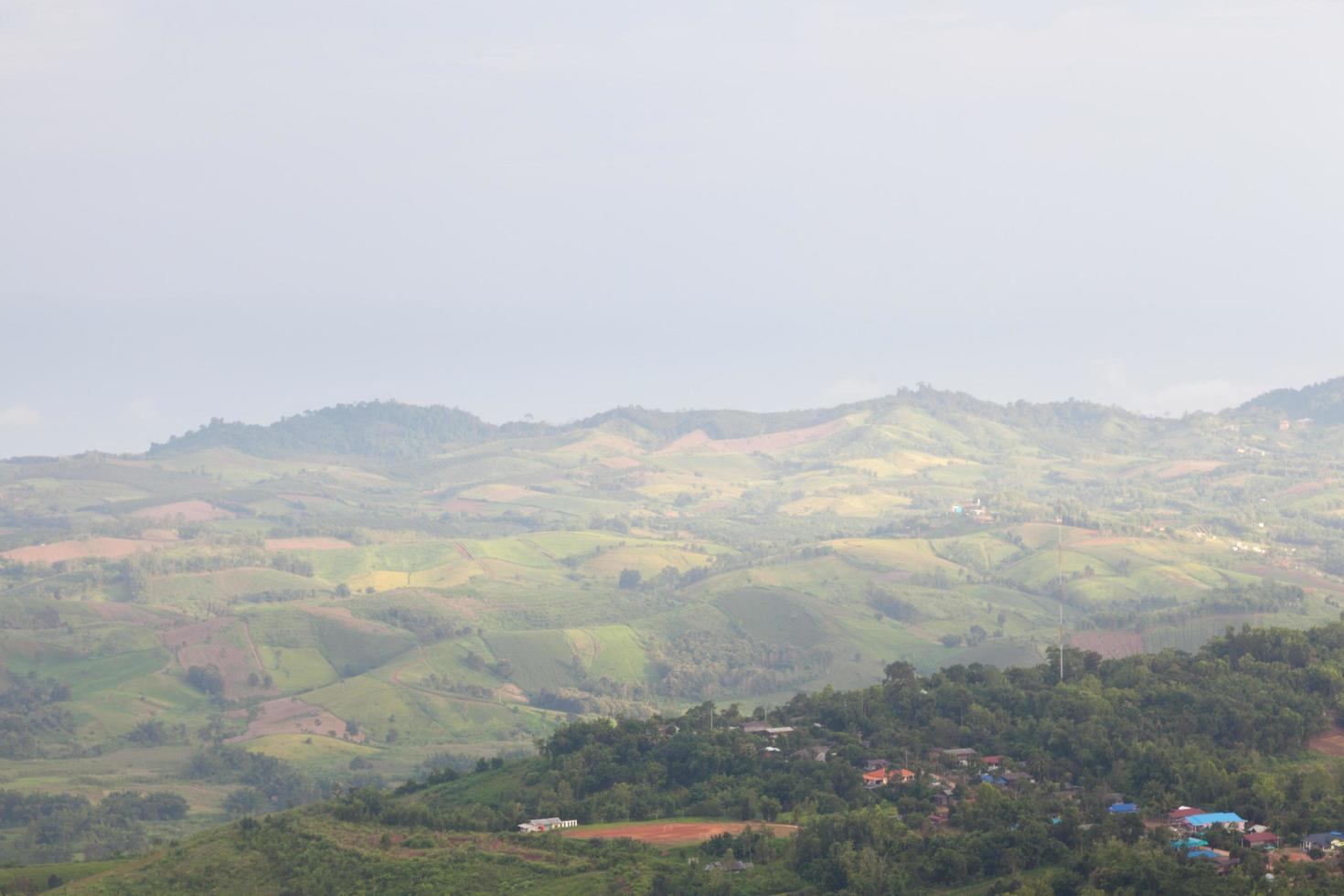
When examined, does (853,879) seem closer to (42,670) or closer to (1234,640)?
(1234,640)

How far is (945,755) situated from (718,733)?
49.2 feet

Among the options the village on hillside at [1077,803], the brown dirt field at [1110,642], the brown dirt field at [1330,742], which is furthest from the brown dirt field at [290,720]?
the brown dirt field at [1330,742]

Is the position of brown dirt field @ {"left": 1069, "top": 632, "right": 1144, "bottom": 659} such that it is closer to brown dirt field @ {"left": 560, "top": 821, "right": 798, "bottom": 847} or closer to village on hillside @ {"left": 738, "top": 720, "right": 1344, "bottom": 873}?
village on hillside @ {"left": 738, "top": 720, "right": 1344, "bottom": 873}

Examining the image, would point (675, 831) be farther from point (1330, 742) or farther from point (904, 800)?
point (1330, 742)

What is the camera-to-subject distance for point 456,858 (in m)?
79.8

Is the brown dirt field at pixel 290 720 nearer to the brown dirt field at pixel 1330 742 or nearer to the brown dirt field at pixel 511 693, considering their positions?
the brown dirt field at pixel 511 693

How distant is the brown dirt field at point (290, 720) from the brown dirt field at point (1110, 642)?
75.7m

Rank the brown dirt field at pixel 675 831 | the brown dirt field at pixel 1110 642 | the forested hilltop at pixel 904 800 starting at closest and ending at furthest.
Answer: the forested hilltop at pixel 904 800
the brown dirt field at pixel 675 831
the brown dirt field at pixel 1110 642

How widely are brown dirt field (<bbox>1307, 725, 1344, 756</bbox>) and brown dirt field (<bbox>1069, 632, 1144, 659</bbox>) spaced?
6791 cm

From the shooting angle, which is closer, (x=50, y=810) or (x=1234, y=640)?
(x=1234, y=640)

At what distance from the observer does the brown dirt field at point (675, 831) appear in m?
82.2

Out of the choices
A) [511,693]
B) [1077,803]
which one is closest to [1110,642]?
[511,693]

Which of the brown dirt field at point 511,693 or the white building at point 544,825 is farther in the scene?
the brown dirt field at point 511,693

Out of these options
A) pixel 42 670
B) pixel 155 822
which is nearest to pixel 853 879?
pixel 155 822
